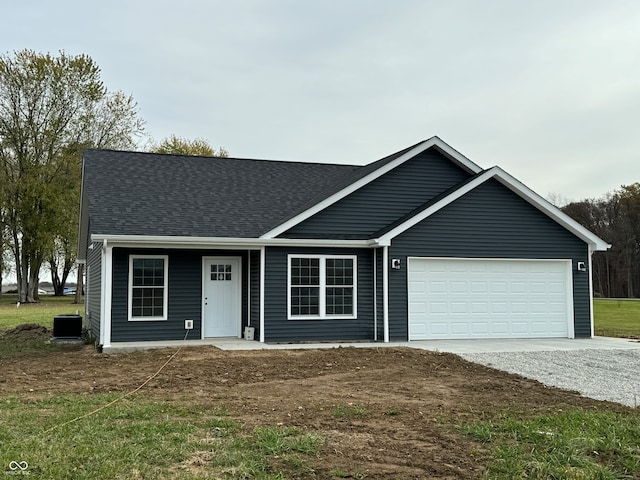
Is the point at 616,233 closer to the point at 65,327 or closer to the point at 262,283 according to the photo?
the point at 262,283

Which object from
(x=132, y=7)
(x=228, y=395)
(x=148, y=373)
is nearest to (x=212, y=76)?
(x=132, y=7)

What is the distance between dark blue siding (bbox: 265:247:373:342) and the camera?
14.5m

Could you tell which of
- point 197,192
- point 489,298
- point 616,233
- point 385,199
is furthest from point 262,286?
point 616,233

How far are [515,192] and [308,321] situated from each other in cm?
622

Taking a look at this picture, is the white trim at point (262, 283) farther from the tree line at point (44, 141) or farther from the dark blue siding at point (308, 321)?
the tree line at point (44, 141)

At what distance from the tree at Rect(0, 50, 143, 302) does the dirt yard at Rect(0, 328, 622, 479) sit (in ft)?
82.4

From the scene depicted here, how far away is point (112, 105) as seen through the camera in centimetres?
3969

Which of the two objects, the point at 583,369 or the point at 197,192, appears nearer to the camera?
the point at 583,369

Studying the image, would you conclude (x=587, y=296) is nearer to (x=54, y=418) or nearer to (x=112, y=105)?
(x=54, y=418)

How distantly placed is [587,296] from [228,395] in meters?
11.3

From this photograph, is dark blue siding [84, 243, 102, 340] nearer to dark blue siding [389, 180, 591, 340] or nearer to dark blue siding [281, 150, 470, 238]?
dark blue siding [281, 150, 470, 238]

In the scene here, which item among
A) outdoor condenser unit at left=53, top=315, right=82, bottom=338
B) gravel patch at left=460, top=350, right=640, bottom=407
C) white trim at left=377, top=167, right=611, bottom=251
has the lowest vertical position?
gravel patch at left=460, top=350, right=640, bottom=407

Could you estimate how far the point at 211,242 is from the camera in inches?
558

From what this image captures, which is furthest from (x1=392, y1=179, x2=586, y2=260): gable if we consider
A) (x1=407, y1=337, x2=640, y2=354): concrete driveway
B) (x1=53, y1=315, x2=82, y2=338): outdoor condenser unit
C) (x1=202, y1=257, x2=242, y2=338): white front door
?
(x1=53, y1=315, x2=82, y2=338): outdoor condenser unit
